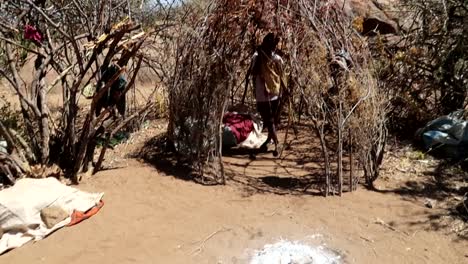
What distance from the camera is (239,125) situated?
245 inches

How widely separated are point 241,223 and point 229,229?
Answer: 143 mm

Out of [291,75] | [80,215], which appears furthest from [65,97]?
[291,75]

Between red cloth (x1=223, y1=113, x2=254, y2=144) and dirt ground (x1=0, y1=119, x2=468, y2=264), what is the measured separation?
0.67 m

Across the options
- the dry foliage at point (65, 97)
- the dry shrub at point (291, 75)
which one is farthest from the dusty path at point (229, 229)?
the dry foliage at point (65, 97)

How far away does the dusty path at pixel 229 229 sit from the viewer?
4.07 m

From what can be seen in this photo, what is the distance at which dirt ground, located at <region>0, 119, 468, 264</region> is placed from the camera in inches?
161

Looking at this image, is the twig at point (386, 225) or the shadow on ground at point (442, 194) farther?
the shadow on ground at point (442, 194)

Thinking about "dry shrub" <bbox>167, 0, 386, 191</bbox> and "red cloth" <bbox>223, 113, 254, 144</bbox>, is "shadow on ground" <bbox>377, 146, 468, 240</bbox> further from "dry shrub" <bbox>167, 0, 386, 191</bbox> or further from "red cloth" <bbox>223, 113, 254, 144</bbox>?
"red cloth" <bbox>223, 113, 254, 144</bbox>

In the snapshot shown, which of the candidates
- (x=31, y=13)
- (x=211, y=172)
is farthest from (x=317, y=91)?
(x=31, y=13)

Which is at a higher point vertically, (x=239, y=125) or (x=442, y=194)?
(x=239, y=125)

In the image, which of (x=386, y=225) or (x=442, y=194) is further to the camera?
(x=442, y=194)

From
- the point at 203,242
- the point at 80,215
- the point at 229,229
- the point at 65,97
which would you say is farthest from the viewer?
the point at 65,97

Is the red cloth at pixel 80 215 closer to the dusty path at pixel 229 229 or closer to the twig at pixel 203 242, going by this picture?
the dusty path at pixel 229 229

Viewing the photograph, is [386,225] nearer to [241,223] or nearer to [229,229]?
[241,223]
